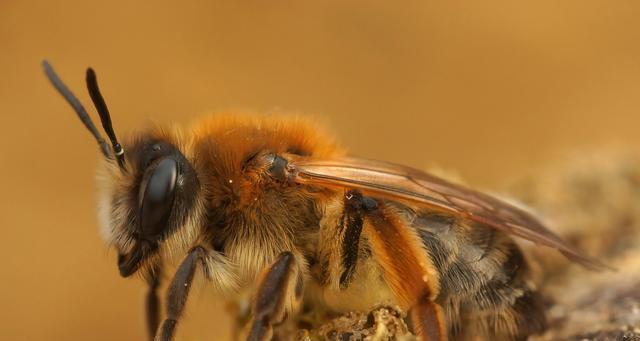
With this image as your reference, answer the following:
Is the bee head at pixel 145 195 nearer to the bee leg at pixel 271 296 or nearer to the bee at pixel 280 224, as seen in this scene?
the bee at pixel 280 224

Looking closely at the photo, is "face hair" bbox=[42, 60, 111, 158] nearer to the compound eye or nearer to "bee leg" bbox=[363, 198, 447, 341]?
the compound eye

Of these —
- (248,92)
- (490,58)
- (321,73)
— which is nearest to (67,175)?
(248,92)

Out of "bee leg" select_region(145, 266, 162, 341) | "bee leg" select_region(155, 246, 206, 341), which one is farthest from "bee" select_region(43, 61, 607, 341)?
"bee leg" select_region(145, 266, 162, 341)

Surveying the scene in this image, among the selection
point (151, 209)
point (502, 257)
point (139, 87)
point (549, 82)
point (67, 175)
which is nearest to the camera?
point (151, 209)

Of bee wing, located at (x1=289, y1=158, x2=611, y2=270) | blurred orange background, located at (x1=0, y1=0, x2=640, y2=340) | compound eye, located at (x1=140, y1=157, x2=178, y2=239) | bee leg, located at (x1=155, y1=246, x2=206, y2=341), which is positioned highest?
blurred orange background, located at (x1=0, y1=0, x2=640, y2=340)

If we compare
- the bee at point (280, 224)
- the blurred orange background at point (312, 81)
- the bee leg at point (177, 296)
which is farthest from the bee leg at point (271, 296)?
the blurred orange background at point (312, 81)

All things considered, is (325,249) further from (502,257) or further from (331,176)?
(502,257)

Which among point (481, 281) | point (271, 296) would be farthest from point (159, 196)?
point (481, 281)
